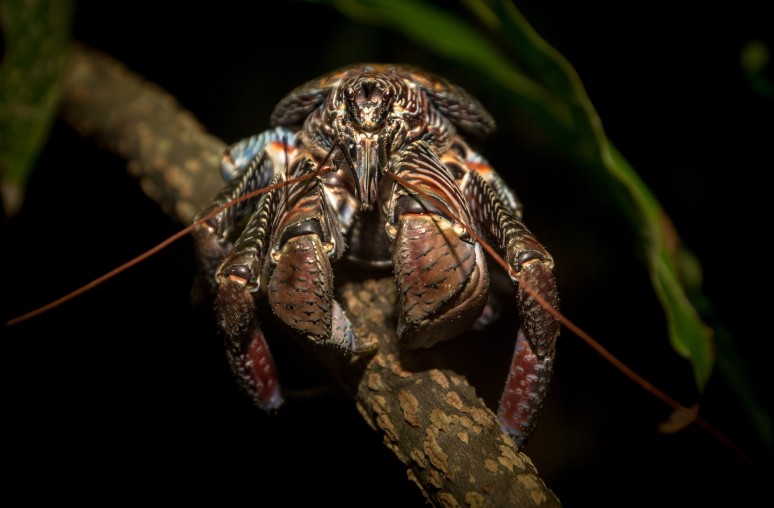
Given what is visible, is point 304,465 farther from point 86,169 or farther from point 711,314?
point 86,169

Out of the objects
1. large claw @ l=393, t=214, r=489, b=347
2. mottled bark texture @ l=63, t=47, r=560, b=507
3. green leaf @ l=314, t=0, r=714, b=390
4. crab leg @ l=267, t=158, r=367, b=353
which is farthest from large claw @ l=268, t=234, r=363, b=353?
green leaf @ l=314, t=0, r=714, b=390

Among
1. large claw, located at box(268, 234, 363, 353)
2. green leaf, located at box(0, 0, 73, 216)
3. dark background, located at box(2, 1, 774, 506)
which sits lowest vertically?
dark background, located at box(2, 1, 774, 506)

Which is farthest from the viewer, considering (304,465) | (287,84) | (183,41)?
(183,41)

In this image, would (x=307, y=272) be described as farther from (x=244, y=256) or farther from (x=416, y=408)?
(x=416, y=408)

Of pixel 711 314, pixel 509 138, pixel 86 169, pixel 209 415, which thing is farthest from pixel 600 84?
pixel 86 169

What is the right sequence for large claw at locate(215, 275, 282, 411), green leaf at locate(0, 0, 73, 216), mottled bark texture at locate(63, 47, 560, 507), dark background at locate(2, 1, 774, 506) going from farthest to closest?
→ dark background at locate(2, 1, 774, 506) → green leaf at locate(0, 0, 73, 216) → large claw at locate(215, 275, 282, 411) → mottled bark texture at locate(63, 47, 560, 507)

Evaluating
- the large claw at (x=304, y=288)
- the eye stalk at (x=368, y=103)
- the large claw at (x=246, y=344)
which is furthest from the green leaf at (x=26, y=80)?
the eye stalk at (x=368, y=103)

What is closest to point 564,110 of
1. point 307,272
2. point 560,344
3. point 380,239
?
point 380,239

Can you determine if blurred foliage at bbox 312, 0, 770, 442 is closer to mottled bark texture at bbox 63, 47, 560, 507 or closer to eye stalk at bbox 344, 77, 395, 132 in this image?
eye stalk at bbox 344, 77, 395, 132
